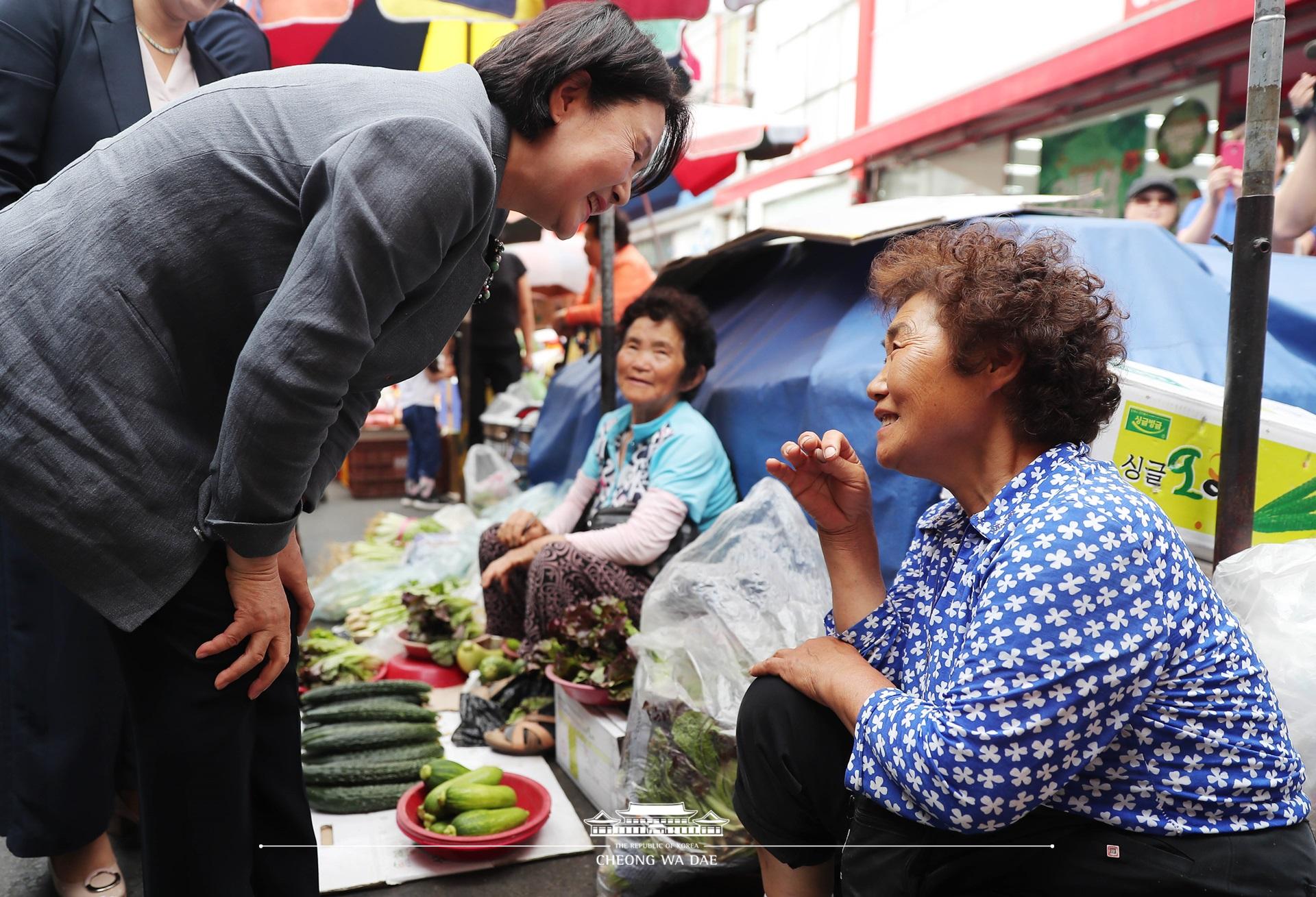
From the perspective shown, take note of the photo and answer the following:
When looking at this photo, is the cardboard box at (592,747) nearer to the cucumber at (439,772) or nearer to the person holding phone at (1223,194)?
the cucumber at (439,772)

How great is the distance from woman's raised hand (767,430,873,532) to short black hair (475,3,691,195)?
2.04 ft

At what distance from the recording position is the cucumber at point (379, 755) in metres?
2.61

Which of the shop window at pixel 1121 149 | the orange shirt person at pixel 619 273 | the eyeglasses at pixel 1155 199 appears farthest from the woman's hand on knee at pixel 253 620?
the shop window at pixel 1121 149

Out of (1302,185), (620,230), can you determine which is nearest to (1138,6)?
(620,230)

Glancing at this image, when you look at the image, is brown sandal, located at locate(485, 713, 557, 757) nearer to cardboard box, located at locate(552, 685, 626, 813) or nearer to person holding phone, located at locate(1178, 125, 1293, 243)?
cardboard box, located at locate(552, 685, 626, 813)

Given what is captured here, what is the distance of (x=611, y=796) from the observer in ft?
7.64

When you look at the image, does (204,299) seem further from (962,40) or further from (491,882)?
(962,40)

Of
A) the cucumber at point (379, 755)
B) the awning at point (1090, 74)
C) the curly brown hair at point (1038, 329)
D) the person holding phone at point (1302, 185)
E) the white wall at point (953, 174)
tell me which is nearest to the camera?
the curly brown hair at point (1038, 329)

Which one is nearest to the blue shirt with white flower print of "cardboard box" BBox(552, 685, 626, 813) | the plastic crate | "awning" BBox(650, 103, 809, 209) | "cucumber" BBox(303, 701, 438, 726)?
"cardboard box" BBox(552, 685, 626, 813)

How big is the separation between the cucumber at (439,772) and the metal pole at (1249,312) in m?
1.84

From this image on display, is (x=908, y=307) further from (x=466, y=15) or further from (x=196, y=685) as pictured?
(x=466, y=15)

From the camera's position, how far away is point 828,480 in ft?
5.47

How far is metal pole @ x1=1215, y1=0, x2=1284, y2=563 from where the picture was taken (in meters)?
1.72

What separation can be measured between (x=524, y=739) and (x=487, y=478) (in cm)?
318
